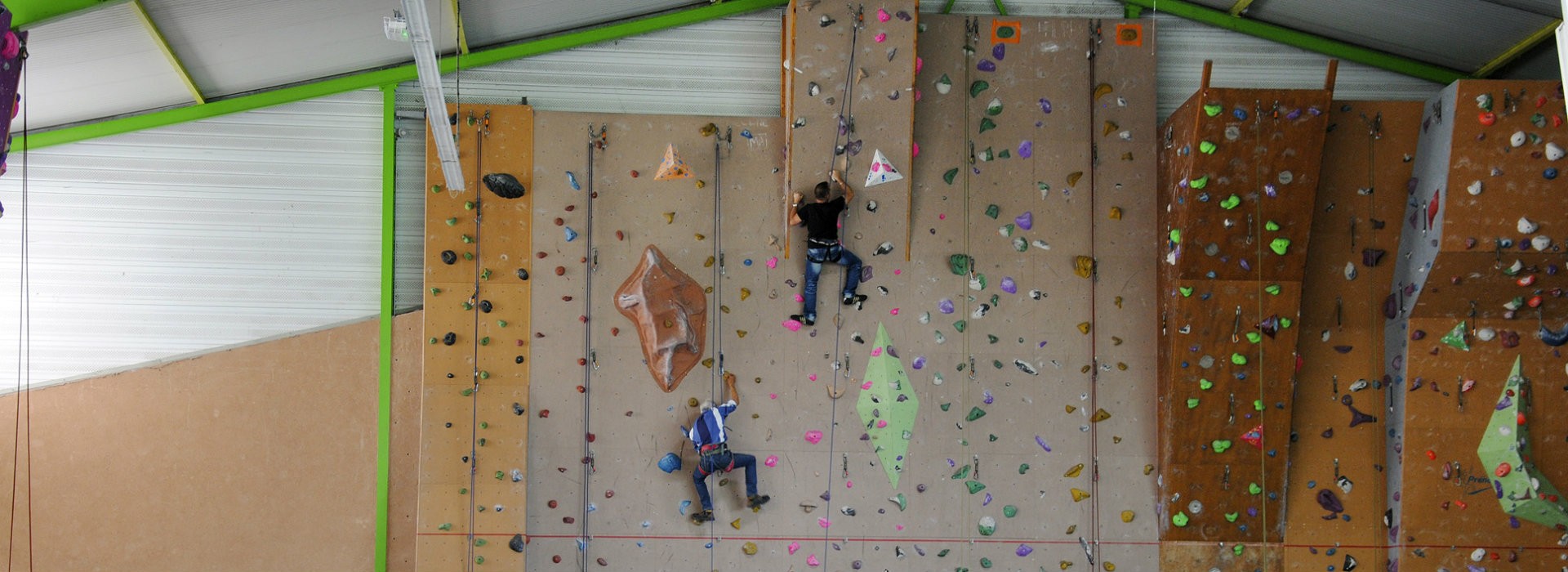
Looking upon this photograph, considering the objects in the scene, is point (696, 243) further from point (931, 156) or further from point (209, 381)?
point (209, 381)

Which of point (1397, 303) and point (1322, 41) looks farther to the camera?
point (1322, 41)

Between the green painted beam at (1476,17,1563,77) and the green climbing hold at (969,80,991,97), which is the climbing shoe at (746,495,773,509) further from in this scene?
the green painted beam at (1476,17,1563,77)

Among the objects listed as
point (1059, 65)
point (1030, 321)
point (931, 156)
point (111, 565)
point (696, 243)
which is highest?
point (1059, 65)

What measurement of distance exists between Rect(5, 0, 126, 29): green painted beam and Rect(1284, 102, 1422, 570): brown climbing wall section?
6.77 metres

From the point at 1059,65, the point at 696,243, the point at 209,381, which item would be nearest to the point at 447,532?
the point at 209,381

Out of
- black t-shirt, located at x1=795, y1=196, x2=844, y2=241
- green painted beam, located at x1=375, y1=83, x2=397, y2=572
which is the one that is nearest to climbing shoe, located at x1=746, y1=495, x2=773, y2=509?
black t-shirt, located at x1=795, y1=196, x2=844, y2=241

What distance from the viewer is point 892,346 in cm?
684

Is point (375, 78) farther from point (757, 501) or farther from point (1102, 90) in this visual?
point (1102, 90)

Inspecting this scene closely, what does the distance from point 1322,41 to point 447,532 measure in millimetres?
6272

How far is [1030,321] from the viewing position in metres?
6.86

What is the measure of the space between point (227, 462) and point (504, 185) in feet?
7.72

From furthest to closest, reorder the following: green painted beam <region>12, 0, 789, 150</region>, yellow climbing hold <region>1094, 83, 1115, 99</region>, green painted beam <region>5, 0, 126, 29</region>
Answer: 1. yellow climbing hold <region>1094, 83, 1115, 99</region>
2. green painted beam <region>12, 0, 789, 150</region>
3. green painted beam <region>5, 0, 126, 29</region>

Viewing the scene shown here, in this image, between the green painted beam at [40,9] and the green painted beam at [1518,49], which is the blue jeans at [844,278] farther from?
the green painted beam at [1518,49]

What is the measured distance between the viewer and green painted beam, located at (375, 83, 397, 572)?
22.0 feet
